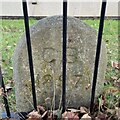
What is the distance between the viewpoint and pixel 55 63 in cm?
205

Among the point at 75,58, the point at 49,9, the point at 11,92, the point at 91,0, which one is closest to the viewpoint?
the point at 75,58

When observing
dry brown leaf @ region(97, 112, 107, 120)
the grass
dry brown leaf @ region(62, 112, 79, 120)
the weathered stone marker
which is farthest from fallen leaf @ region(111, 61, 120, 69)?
dry brown leaf @ region(62, 112, 79, 120)

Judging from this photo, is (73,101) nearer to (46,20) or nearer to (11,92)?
(46,20)

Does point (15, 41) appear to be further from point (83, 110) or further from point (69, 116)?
point (69, 116)

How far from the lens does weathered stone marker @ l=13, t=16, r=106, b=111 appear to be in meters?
2.00

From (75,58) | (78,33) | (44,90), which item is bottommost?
(44,90)

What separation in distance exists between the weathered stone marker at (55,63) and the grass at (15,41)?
57 cm

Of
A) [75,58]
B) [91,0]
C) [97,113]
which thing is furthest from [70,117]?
[91,0]

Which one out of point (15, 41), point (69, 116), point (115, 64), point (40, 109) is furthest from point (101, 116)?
point (15, 41)

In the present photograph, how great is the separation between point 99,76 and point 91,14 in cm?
255

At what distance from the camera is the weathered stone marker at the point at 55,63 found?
2.00m

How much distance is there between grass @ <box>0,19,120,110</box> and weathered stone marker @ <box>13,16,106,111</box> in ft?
1.87

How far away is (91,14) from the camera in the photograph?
15.0ft

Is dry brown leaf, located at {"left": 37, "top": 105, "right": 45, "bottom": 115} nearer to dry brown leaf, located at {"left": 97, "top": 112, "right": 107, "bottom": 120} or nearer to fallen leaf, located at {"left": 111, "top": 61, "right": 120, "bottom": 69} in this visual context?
dry brown leaf, located at {"left": 97, "top": 112, "right": 107, "bottom": 120}
